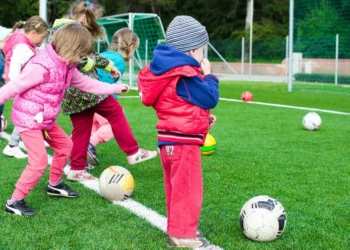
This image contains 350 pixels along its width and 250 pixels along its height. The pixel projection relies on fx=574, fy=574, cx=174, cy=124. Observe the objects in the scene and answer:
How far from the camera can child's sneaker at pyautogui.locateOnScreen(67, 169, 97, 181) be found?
19.4 ft

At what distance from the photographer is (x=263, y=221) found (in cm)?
398

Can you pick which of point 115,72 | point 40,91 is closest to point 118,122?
point 115,72

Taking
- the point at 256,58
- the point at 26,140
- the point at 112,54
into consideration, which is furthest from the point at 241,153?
the point at 256,58

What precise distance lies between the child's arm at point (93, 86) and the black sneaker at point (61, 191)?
0.92 meters

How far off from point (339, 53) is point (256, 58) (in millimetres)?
11493

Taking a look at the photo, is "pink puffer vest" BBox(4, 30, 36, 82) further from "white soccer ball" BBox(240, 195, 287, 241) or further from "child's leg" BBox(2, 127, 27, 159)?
"white soccer ball" BBox(240, 195, 287, 241)

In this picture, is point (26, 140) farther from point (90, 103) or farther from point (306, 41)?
point (306, 41)

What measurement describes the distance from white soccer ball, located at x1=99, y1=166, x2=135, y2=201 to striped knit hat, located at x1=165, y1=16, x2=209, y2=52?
1.72 m

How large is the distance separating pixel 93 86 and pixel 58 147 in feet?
2.07

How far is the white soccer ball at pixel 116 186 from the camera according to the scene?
5062 millimetres

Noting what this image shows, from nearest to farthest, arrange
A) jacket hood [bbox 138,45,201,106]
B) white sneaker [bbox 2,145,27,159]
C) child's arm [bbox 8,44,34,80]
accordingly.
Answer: jacket hood [bbox 138,45,201,106]
child's arm [bbox 8,44,34,80]
white sneaker [bbox 2,145,27,159]

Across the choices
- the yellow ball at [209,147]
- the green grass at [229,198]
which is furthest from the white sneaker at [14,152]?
the yellow ball at [209,147]

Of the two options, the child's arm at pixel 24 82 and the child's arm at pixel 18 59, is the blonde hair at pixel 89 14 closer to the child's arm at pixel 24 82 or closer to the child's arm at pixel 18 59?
the child's arm at pixel 18 59

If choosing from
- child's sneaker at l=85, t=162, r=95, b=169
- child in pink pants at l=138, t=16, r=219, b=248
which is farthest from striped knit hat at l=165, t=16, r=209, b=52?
child's sneaker at l=85, t=162, r=95, b=169
